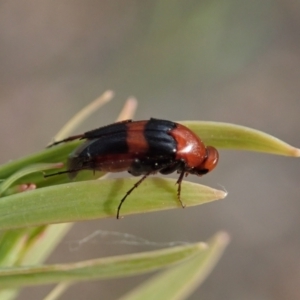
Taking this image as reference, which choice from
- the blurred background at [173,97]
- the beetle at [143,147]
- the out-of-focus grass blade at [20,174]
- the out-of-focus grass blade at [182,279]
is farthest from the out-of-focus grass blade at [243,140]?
the blurred background at [173,97]

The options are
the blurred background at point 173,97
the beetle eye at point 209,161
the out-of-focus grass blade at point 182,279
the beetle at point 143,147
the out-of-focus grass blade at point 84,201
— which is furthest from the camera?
the blurred background at point 173,97

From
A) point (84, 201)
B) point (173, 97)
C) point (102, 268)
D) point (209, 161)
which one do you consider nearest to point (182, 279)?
point (209, 161)

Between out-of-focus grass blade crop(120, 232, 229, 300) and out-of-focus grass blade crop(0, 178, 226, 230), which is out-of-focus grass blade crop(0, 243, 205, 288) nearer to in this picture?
out-of-focus grass blade crop(0, 178, 226, 230)

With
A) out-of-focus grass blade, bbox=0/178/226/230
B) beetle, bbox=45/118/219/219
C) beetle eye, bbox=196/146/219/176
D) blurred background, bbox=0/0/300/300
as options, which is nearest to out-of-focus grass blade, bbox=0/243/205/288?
out-of-focus grass blade, bbox=0/178/226/230

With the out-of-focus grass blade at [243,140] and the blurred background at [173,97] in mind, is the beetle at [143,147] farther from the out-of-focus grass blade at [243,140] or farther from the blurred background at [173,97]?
the blurred background at [173,97]

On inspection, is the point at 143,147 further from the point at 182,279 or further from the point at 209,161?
the point at 182,279

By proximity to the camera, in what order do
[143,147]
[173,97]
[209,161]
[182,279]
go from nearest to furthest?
1. [143,147]
2. [209,161]
3. [182,279]
4. [173,97]

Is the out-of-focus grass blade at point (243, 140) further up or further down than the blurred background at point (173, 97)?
further up

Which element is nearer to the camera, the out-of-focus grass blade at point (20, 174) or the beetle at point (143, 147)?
the out-of-focus grass blade at point (20, 174)
